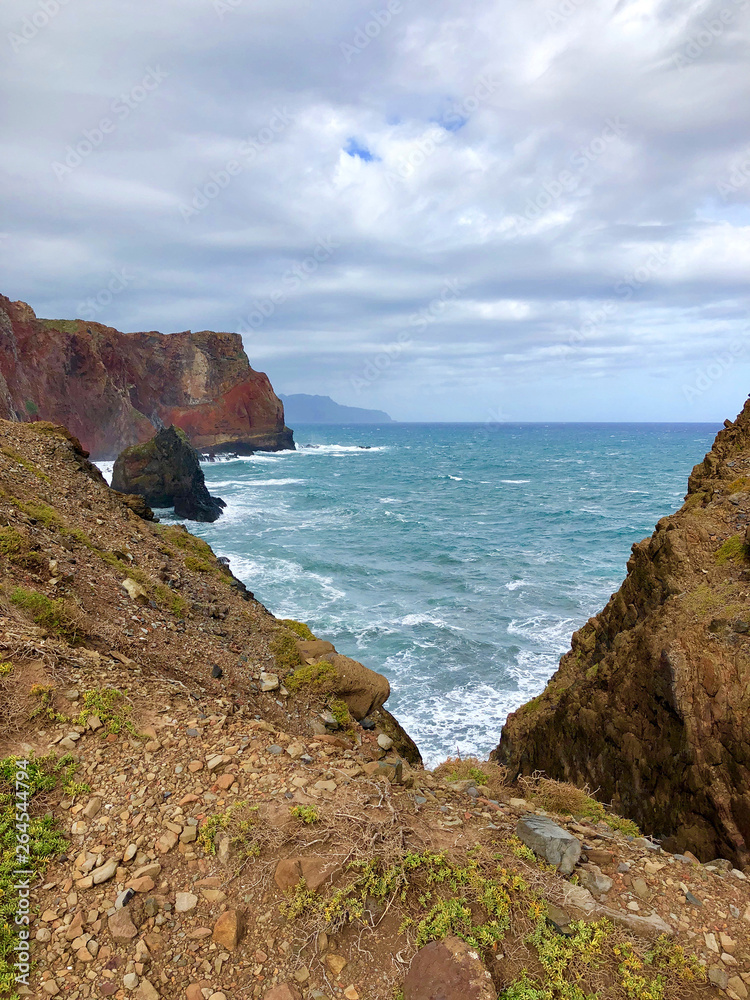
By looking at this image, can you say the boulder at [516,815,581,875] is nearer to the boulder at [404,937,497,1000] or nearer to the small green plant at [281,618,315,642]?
the boulder at [404,937,497,1000]

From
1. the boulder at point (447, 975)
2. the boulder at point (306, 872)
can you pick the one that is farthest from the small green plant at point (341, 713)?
the boulder at point (447, 975)

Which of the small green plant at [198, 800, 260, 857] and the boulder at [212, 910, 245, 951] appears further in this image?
the small green plant at [198, 800, 260, 857]

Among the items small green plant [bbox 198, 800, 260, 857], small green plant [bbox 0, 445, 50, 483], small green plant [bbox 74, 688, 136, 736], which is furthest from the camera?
small green plant [bbox 0, 445, 50, 483]

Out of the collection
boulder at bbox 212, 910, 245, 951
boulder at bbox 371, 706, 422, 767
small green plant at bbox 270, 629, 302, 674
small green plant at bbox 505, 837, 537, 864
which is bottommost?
boulder at bbox 371, 706, 422, 767

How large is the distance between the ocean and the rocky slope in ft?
31.2

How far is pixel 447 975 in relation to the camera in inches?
124

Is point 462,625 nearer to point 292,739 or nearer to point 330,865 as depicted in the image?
point 292,739

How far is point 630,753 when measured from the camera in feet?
26.6

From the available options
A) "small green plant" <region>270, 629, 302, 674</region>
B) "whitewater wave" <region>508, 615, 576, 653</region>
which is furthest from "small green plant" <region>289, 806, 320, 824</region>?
"whitewater wave" <region>508, 615, 576, 653</region>

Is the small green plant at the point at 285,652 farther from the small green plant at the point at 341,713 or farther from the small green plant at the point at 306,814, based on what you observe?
the small green plant at the point at 306,814

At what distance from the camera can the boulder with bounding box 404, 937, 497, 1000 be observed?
3.09m

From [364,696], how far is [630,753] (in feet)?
13.8

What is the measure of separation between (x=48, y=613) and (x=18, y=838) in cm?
304

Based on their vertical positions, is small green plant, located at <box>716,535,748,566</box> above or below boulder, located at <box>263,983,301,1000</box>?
above
